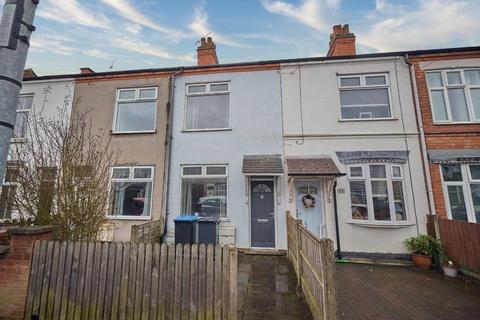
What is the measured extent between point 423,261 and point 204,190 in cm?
718

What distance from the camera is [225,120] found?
8781 millimetres

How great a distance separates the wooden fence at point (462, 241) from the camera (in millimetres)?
5598

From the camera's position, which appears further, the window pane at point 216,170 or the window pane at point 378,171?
the window pane at point 216,170

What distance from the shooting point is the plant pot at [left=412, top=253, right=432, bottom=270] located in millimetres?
6489

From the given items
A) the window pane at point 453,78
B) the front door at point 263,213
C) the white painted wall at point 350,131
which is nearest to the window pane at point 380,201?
the white painted wall at point 350,131

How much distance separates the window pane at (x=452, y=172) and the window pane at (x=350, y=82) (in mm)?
4024

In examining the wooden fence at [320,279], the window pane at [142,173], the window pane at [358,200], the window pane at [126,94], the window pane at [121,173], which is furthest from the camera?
the window pane at [126,94]

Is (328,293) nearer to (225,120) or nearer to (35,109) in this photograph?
(225,120)

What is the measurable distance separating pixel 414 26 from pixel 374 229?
7.00 m

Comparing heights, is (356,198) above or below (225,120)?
below

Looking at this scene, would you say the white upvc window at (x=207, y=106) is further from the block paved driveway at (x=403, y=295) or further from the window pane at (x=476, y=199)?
the window pane at (x=476, y=199)

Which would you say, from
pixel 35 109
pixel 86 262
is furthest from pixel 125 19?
pixel 86 262

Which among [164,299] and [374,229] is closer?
[164,299]

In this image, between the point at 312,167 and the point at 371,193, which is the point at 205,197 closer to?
the point at 312,167
